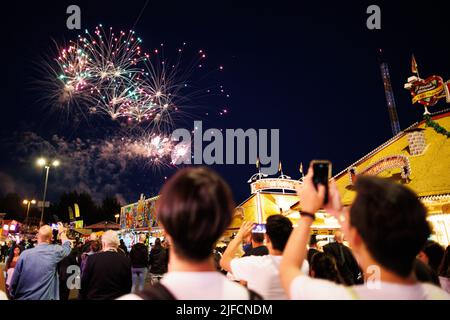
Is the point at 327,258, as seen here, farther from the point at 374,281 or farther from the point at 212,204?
the point at 212,204

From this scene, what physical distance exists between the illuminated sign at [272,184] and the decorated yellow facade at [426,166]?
11240mm

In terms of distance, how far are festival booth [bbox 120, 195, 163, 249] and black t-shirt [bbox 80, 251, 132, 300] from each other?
95.3 ft

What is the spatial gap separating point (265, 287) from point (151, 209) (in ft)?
115

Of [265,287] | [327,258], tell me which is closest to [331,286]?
[265,287]

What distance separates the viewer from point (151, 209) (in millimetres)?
35844

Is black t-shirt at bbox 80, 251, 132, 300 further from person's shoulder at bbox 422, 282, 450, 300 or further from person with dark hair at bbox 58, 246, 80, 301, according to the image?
person's shoulder at bbox 422, 282, 450, 300

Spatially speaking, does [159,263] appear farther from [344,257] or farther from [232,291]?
[232,291]

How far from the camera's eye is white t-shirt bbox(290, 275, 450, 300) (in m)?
1.23

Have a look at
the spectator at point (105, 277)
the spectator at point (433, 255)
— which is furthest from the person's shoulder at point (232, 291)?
the spectator at point (433, 255)

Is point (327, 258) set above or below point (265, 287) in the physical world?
above

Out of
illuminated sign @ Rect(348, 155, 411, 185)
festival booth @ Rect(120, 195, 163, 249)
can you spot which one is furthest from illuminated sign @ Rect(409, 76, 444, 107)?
festival booth @ Rect(120, 195, 163, 249)

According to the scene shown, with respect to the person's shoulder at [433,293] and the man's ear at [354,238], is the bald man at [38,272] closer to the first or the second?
the man's ear at [354,238]

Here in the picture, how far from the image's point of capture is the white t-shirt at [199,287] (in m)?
1.18

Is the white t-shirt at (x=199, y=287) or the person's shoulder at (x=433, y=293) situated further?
the person's shoulder at (x=433, y=293)
